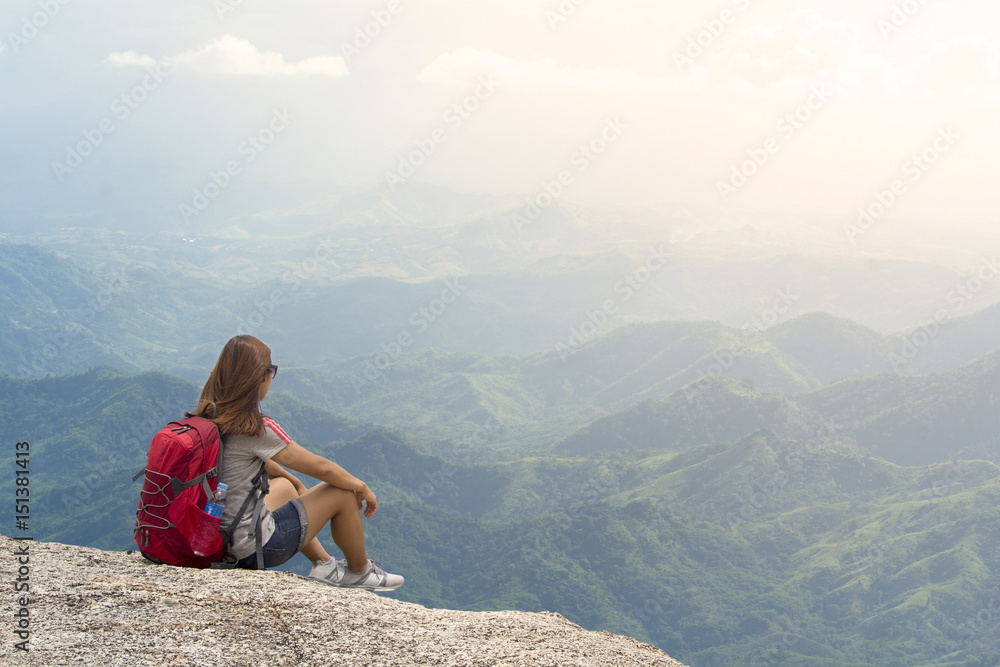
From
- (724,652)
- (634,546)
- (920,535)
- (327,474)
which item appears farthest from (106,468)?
(327,474)

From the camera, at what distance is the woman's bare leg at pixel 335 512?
870 centimetres

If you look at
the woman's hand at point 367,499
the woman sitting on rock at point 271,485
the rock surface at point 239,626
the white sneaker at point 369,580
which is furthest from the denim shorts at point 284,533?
the white sneaker at point 369,580

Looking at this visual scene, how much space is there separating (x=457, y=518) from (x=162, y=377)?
8519 centimetres

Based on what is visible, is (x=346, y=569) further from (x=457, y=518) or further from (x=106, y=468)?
(x=106, y=468)

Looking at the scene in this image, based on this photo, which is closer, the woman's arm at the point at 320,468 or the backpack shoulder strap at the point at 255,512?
the woman's arm at the point at 320,468

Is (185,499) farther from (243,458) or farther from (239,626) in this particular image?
(239,626)

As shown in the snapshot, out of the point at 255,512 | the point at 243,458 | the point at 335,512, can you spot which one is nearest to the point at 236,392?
the point at 243,458

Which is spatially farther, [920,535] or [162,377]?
[162,377]

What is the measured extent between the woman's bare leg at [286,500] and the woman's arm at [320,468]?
0.71 m

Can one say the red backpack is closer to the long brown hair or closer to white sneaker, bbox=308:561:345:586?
the long brown hair

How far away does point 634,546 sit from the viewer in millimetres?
113625

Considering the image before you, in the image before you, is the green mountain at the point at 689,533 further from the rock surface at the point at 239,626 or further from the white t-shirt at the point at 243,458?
the white t-shirt at the point at 243,458

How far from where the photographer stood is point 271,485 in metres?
9.15

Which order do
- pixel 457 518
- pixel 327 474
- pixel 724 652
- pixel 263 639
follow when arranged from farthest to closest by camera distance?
pixel 457 518 → pixel 724 652 → pixel 327 474 → pixel 263 639
